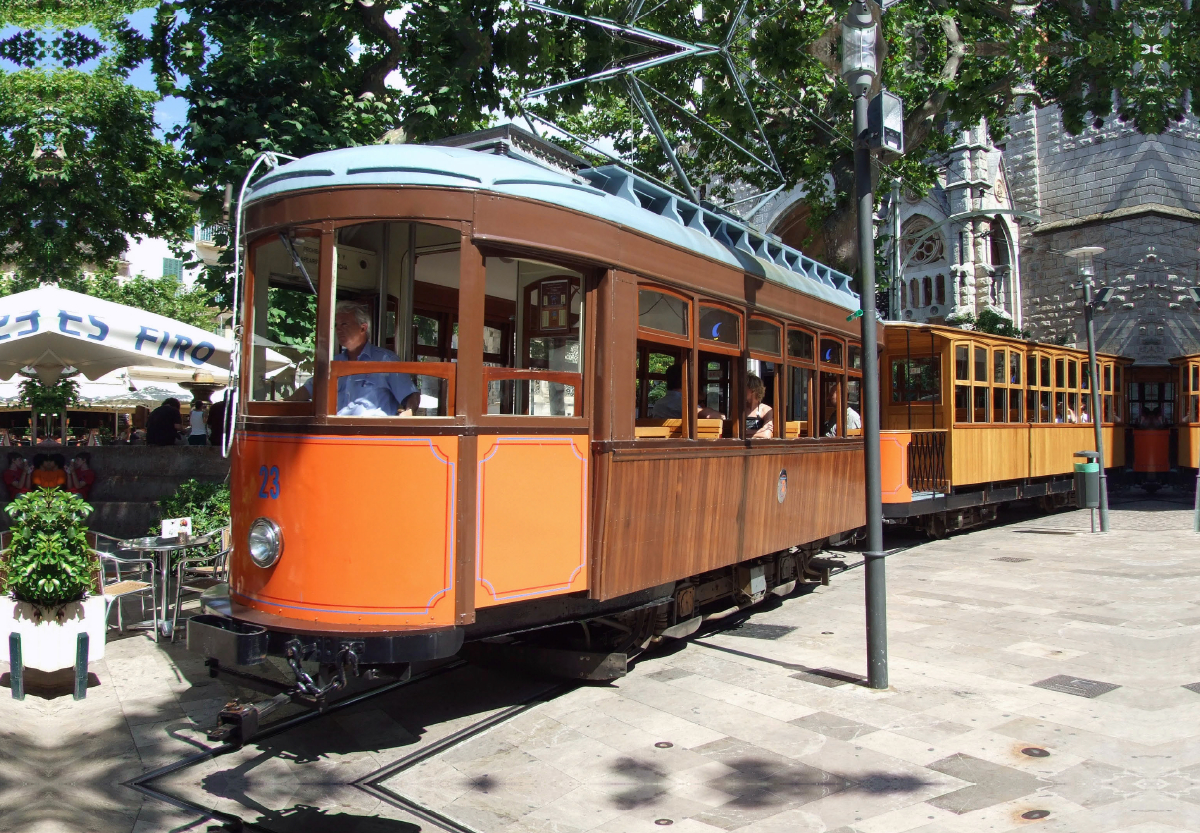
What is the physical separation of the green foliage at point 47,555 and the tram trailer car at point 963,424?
9453 millimetres

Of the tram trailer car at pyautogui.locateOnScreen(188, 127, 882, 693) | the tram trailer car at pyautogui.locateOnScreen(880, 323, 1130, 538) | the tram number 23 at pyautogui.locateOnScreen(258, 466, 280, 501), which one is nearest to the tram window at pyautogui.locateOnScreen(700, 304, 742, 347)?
the tram trailer car at pyautogui.locateOnScreen(188, 127, 882, 693)

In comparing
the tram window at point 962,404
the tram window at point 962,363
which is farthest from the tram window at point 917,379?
the tram window at point 962,404

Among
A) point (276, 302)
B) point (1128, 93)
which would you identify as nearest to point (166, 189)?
point (276, 302)

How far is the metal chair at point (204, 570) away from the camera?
315 inches

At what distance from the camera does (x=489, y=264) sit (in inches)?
214

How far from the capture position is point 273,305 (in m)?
5.86

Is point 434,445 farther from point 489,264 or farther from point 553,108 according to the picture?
point 553,108

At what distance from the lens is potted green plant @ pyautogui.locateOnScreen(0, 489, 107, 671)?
6215 mm

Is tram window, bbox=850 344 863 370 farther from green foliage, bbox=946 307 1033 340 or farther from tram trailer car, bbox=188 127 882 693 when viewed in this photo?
green foliage, bbox=946 307 1033 340

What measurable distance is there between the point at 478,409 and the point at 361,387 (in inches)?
24.5

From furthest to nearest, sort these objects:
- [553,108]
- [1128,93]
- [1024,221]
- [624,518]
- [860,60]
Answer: [1024,221] < [1128,93] < [553,108] < [860,60] < [624,518]

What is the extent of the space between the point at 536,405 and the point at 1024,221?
28.2 meters

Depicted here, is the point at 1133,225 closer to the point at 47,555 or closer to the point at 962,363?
the point at 962,363

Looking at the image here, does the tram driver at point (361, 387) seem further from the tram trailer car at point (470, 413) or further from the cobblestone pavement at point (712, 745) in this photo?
→ the cobblestone pavement at point (712, 745)
